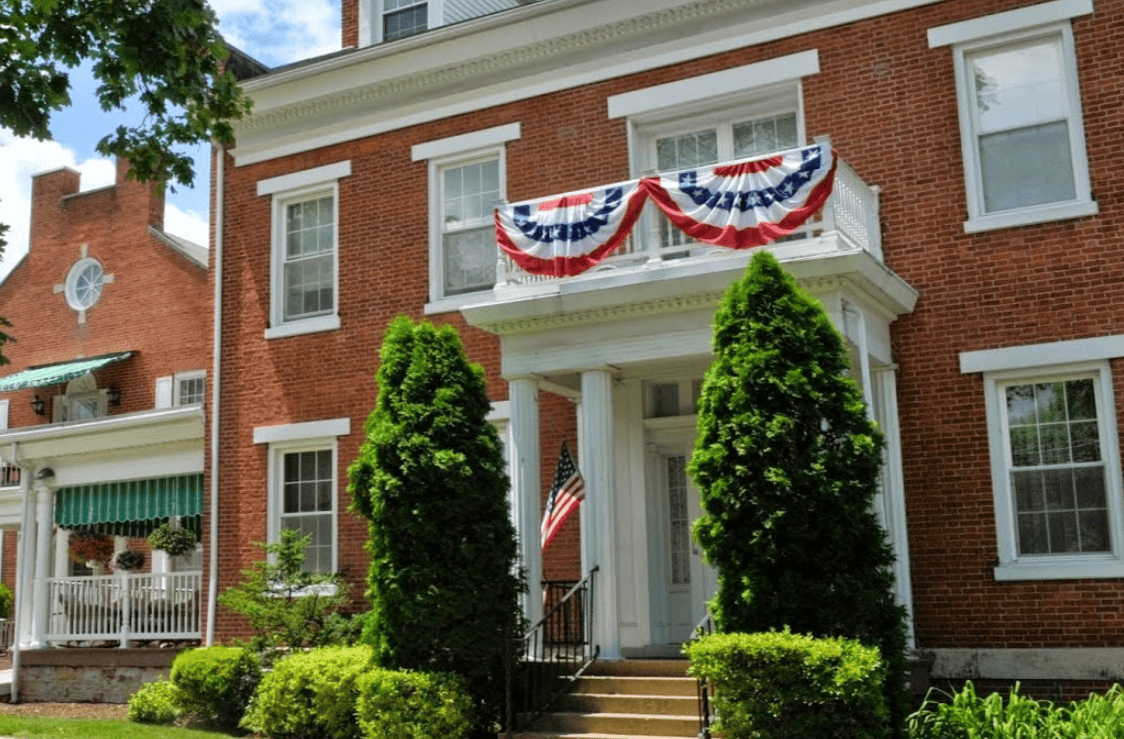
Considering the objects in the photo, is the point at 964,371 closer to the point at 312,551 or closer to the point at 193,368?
the point at 312,551

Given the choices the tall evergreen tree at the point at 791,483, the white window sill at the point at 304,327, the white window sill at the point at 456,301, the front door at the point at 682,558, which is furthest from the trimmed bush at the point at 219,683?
the tall evergreen tree at the point at 791,483

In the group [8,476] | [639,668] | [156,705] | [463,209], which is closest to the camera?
[639,668]

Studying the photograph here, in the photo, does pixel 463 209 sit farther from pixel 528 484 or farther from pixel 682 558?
pixel 682 558

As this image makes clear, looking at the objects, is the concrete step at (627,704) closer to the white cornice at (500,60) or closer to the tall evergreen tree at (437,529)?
the tall evergreen tree at (437,529)

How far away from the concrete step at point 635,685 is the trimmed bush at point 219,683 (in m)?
4.69

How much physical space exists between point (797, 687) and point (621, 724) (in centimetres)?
267

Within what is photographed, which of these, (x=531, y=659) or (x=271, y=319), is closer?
(x=531, y=659)

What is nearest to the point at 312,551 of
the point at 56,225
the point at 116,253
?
the point at 116,253

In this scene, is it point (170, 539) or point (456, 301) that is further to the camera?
point (170, 539)

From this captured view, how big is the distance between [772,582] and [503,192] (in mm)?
7572

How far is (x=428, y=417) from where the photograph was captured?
12273 millimetres

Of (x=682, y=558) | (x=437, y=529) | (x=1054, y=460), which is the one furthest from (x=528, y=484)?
(x=1054, y=460)

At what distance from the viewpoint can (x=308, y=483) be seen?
55.7 ft

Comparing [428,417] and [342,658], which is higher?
[428,417]
